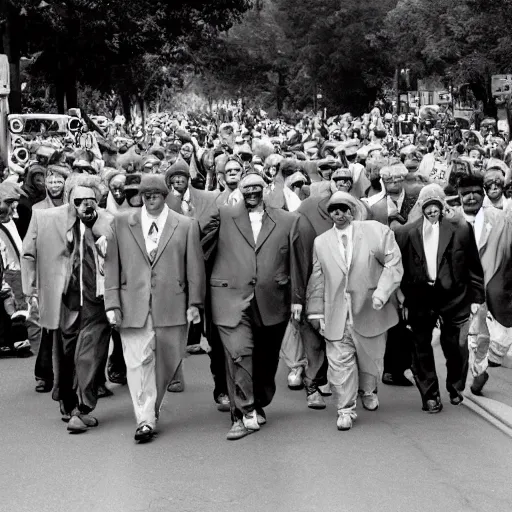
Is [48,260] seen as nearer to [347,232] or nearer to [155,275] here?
[155,275]

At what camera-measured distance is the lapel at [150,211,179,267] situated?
340 inches

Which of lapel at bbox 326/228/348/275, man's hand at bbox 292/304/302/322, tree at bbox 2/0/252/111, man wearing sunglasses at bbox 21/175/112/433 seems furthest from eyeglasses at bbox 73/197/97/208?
tree at bbox 2/0/252/111

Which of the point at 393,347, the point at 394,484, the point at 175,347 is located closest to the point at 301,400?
the point at 393,347

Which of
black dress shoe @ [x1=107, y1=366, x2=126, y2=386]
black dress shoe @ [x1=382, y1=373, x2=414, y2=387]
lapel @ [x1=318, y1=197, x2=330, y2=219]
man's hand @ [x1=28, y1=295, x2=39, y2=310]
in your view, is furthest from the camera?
black dress shoe @ [x1=107, y1=366, x2=126, y2=386]

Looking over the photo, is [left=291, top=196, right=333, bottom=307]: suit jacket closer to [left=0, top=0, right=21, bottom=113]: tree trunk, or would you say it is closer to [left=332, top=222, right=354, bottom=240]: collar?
[left=332, top=222, right=354, bottom=240]: collar

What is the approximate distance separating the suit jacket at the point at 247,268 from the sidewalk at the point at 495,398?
1.69 m

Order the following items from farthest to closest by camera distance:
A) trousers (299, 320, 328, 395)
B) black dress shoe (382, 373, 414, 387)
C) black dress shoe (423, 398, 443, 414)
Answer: black dress shoe (382, 373, 414, 387) → trousers (299, 320, 328, 395) → black dress shoe (423, 398, 443, 414)

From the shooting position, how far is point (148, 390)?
8617 mm

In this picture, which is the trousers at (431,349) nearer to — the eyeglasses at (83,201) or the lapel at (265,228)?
the lapel at (265,228)

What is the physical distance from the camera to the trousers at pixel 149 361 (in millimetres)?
8594

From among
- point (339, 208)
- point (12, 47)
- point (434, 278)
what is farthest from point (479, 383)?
point (12, 47)

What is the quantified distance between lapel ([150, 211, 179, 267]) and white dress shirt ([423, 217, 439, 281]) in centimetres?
194

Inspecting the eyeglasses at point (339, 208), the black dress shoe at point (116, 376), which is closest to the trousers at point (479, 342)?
the eyeglasses at point (339, 208)

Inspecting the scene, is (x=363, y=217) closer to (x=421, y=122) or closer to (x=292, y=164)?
(x=292, y=164)
